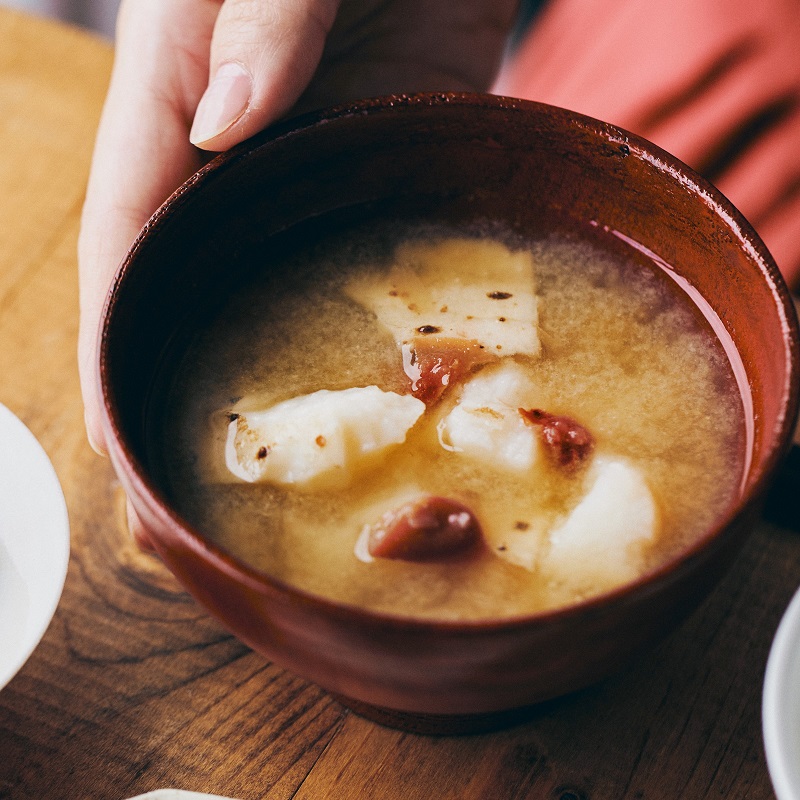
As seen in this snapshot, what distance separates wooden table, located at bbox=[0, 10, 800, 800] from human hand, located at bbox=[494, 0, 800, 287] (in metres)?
0.79

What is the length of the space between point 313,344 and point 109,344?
0.86 feet

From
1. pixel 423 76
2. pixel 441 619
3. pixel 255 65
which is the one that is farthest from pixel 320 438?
pixel 423 76

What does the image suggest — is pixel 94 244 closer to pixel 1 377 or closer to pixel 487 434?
pixel 1 377

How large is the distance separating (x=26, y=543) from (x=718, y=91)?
1404 millimetres

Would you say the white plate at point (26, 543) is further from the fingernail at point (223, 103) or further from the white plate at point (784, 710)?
the white plate at point (784, 710)

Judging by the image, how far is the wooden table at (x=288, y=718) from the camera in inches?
40.2

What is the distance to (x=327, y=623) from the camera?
30.6 inches

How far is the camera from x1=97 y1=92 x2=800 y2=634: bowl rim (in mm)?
765

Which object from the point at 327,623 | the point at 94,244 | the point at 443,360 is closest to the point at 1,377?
the point at 94,244

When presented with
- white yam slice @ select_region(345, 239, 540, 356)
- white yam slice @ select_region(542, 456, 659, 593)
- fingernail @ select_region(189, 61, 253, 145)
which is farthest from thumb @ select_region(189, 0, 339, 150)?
white yam slice @ select_region(542, 456, 659, 593)

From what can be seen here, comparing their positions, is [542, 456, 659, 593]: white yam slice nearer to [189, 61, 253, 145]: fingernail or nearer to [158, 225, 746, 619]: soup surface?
[158, 225, 746, 619]: soup surface

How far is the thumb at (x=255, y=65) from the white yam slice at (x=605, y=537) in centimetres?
62

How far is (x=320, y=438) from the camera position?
1.00 metres

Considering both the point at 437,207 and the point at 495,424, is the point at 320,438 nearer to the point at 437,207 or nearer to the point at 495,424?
the point at 495,424
